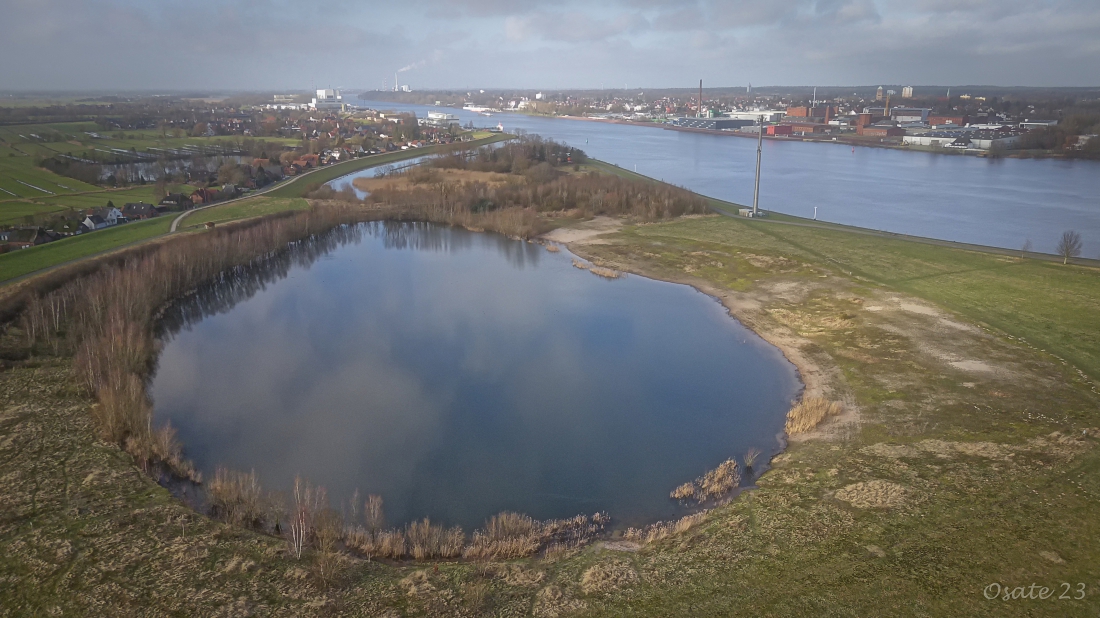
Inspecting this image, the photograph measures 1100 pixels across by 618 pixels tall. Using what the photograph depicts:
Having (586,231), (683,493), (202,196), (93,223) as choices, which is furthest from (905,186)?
(93,223)

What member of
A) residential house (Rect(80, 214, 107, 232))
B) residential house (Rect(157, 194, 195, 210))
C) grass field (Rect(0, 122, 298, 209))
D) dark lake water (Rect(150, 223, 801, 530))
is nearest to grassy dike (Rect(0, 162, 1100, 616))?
dark lake water (Rect(150, 223, 801, 530))

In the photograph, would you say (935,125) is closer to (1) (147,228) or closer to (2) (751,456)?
(1) (147,228)

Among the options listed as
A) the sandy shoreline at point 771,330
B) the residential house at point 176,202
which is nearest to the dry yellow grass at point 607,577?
the sandy shoreline at point 771,330

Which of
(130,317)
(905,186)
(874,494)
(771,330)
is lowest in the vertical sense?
(874,494)

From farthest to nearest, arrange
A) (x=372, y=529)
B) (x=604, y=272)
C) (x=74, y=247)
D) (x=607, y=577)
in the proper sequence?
1. (x=604, y=272)
2. (x=74, y=247)
3. (x=372, y=529)
4. (x=607, y=577)

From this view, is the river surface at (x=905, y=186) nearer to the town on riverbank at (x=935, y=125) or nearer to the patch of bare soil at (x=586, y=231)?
the town on riverbank at (x=935, y=125)

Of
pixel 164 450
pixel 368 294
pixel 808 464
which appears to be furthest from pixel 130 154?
pixel 808 464
